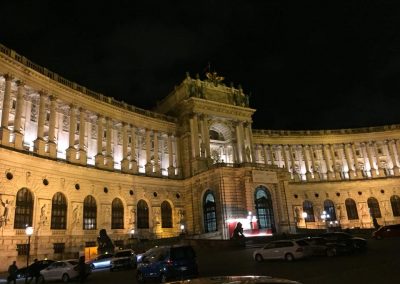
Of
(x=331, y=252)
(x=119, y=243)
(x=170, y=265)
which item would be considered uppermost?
(x=119, y=243)

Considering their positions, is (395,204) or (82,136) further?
(395,204)

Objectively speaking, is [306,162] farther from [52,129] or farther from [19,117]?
[19,117]

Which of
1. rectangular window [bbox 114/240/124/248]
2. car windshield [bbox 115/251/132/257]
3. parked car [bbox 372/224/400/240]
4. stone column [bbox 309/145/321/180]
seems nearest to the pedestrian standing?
car windshield [bbox 115/251/132/257]

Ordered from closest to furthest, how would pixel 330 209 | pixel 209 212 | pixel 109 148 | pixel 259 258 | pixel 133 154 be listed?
pixel 259 258 → pixel 109 148 → pixel 209 212 → pixel 133 154 → pixel 330 209

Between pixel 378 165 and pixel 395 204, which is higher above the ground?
pixel 378 165

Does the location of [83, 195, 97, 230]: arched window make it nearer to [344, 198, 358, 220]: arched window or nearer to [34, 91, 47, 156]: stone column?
[34, 91, 47, 156]: stone column

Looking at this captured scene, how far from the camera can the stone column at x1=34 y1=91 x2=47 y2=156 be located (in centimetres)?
3959

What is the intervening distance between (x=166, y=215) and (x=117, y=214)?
843 centimetres

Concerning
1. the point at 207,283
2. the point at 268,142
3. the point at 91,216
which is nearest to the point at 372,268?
the point at 207,283

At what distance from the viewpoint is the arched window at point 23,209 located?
3525 cm

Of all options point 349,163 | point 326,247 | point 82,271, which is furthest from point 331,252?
point 349,163

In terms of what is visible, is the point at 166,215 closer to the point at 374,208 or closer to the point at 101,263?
the point at 101,263

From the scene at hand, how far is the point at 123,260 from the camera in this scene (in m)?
27.1

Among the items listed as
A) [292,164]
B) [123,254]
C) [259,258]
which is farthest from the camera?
[292,164]
